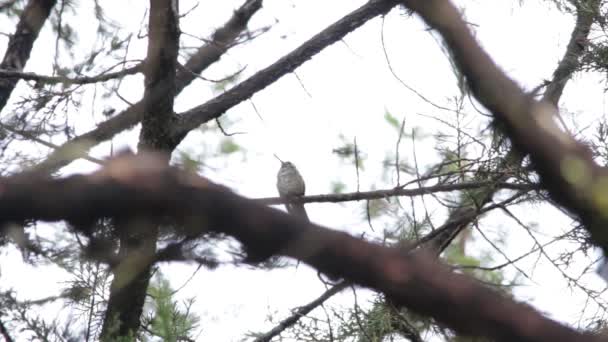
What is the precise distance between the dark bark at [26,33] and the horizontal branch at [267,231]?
366 cm

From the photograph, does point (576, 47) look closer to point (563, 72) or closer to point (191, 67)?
point (563, 72)

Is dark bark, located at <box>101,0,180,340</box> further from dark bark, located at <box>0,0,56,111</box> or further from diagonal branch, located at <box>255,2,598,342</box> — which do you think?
dark bark, located at <box>0,0,56,111</box>


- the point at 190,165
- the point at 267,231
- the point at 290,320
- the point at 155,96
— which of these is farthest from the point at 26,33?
the point at 267,231

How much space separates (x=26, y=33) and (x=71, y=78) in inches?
44.9

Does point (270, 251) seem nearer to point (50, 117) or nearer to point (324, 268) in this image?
point (324, 268)

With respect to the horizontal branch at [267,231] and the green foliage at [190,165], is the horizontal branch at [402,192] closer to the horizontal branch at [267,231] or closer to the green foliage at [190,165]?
the green foliage at [190,165]

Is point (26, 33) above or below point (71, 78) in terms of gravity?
above

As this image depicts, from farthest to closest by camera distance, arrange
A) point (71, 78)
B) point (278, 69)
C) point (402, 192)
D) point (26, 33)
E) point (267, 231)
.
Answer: point (26, 33) < point (278, 69) < point (71, 78) < point (402, 192) < point (267, 231)

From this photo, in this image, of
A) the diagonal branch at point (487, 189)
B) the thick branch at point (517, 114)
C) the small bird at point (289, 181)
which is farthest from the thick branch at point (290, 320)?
the thick branch at point (517, 114)

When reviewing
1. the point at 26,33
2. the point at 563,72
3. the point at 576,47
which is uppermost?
the point at 26,33

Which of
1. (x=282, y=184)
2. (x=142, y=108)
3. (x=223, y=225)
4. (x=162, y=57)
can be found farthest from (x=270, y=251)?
(x=282, y=184)

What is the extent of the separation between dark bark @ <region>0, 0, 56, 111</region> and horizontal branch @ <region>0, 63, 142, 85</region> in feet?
2.90

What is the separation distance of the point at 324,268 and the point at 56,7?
378 cm

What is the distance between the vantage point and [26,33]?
3.98 m
